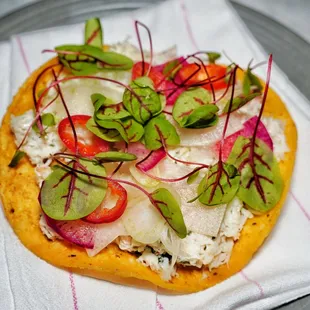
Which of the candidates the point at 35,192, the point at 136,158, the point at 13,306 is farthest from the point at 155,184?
the point at 13,306

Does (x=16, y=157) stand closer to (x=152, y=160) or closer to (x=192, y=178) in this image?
(x=152, y=160)

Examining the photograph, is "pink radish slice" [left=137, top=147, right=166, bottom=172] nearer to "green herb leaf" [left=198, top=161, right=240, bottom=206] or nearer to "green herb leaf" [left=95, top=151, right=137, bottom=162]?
"green herb leaf" [left=95, top=151, right=137, bottom=162]

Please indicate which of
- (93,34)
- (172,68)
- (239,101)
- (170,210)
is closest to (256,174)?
(239,101)

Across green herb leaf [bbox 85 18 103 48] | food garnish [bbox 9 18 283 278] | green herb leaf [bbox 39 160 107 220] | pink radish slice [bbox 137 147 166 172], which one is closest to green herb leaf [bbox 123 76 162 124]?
food garnish [bbox 9 18 283 278]

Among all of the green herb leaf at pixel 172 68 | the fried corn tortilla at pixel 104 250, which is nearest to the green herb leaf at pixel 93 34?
the green herb leaf at pixel 172 68

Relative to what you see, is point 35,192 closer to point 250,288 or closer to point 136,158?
point 136,158

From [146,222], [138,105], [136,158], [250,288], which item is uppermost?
[138,105]

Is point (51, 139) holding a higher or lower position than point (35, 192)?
higher

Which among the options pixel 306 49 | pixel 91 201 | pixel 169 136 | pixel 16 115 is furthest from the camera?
pixel 306 49
